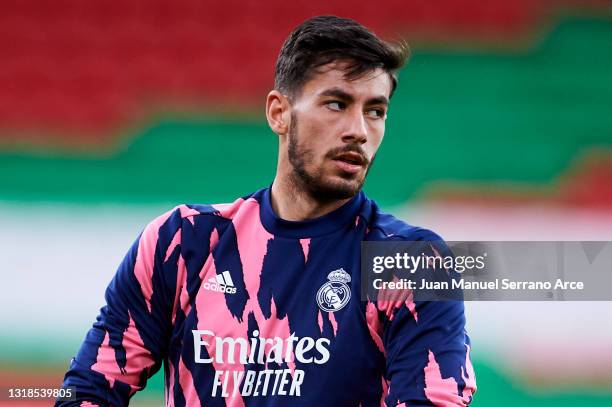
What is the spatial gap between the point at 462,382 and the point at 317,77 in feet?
2.10

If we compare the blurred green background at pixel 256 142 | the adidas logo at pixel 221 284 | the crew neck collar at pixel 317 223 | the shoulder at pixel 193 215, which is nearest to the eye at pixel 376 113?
the crew neck collar at pixel 317 223

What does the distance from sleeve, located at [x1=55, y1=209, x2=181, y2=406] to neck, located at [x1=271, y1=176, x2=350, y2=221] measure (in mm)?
223

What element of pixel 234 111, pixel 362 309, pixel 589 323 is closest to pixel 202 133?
pixel 234 111

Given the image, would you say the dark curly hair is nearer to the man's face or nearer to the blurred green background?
the man's face

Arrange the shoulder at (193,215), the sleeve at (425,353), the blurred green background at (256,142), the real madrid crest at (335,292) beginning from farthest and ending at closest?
the blurred green background at (256,142)
the shoulder at (193,215)
the real madrid crest at (335,292)
the sleeve at (425,353)

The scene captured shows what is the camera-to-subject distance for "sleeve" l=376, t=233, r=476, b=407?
5.03ft

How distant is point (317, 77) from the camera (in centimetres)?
177

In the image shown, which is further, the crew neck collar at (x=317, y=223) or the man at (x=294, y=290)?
the crew neck collar at (x=317, y=223)

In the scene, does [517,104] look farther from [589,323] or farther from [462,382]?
[462,382]

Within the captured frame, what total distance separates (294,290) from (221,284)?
14cm

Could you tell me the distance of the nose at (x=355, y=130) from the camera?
171 centimetres

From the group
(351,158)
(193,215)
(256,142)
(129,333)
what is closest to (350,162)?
(351,158)

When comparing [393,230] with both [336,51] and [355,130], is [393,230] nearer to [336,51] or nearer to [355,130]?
[355,130]

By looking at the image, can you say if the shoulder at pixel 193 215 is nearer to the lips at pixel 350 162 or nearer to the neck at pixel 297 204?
the neck at pixel 297 204
